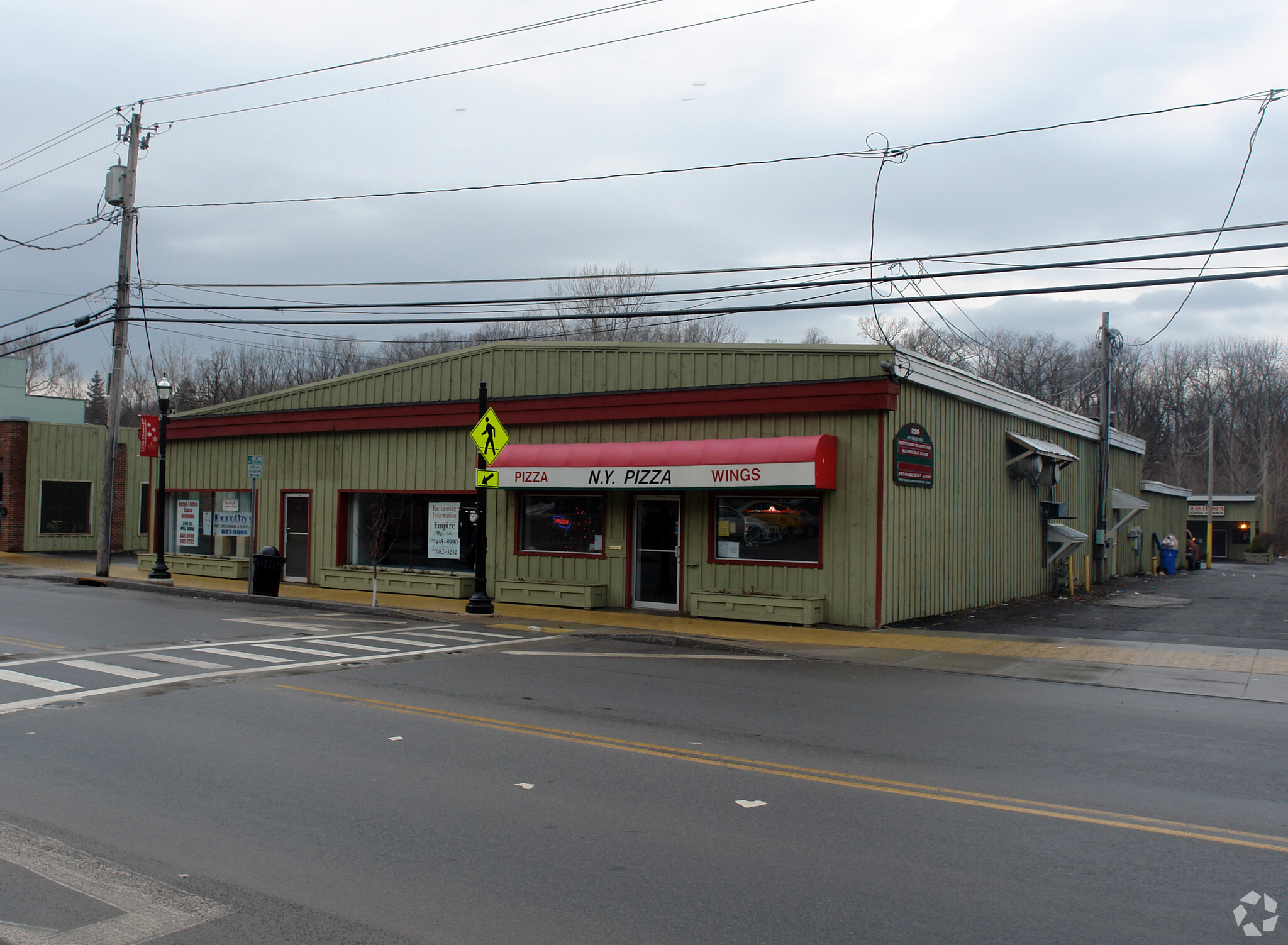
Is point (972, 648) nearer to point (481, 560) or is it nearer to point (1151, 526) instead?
point (481, 560)

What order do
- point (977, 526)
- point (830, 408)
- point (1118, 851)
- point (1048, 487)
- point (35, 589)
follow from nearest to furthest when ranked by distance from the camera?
point (1118, 851) → point (830, 408) → point (977, 526) → point (35, 589) → point (1048, 487)

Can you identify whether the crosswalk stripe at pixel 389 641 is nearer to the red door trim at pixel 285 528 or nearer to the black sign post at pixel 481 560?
the black sign post at pixel 481 560

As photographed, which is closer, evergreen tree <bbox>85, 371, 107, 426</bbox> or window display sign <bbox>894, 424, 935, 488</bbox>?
window display sign <bbox>894, 424, 935, 488</bbox>

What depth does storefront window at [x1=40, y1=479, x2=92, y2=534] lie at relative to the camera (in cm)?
3550

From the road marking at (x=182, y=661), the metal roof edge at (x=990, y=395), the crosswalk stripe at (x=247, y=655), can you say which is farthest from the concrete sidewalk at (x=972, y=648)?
the road marking at (x=182, y=661)

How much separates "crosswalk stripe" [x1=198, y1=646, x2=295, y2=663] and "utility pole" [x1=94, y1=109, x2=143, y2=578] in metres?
14.2

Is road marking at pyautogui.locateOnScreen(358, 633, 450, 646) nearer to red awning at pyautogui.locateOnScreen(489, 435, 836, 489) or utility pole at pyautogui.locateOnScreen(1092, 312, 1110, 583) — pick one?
red awning at pyautogui.locateOnScreen(489, 435, 836, 489)

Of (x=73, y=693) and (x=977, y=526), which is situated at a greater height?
(x=977, y=526)

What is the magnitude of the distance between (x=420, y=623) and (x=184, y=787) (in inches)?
431

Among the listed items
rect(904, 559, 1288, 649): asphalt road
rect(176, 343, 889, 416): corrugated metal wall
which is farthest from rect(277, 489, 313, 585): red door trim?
rect(904, 559, 1288, 649): asphalt road

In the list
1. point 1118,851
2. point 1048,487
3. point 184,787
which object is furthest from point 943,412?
point 184,787

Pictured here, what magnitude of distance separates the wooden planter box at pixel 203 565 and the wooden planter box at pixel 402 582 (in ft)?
9.92

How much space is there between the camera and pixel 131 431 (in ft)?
122

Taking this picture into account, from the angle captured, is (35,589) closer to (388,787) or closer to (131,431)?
(131,431)
